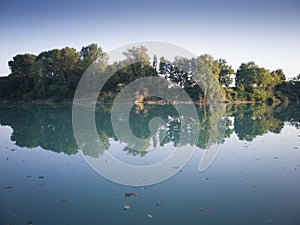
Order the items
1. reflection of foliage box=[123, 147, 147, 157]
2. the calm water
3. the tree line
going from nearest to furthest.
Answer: the calm water, reflection of foliage box=[123, 147, 147, 157], the tree line

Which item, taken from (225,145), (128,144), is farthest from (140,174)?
(225,145)

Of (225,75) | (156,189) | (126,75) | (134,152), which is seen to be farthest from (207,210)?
(225,75)

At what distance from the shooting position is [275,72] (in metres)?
50.9

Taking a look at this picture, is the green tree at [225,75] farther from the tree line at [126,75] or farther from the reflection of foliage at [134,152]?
the reflection of foliage at [134,152]

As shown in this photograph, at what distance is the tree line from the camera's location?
3825cm

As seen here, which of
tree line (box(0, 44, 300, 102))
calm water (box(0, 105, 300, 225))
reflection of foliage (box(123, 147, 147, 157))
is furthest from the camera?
tree line (box(0, 44, 300, 102))

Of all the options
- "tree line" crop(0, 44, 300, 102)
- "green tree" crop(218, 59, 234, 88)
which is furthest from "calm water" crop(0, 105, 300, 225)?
"green tree" crop(218, 59, 234, 88)

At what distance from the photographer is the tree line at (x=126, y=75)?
125 ft

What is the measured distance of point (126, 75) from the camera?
39.0 metres

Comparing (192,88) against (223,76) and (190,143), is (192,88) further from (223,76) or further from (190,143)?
(190,143)

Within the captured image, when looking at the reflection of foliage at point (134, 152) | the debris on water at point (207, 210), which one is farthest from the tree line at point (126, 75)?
the debris on water at point (207, 210)

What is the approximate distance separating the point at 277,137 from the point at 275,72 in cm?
4642

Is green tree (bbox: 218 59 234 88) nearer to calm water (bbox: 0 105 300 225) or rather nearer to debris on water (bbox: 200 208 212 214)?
calm water (bbox: 0 105 300 225)

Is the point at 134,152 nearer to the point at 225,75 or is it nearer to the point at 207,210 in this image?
the point at 207,210
